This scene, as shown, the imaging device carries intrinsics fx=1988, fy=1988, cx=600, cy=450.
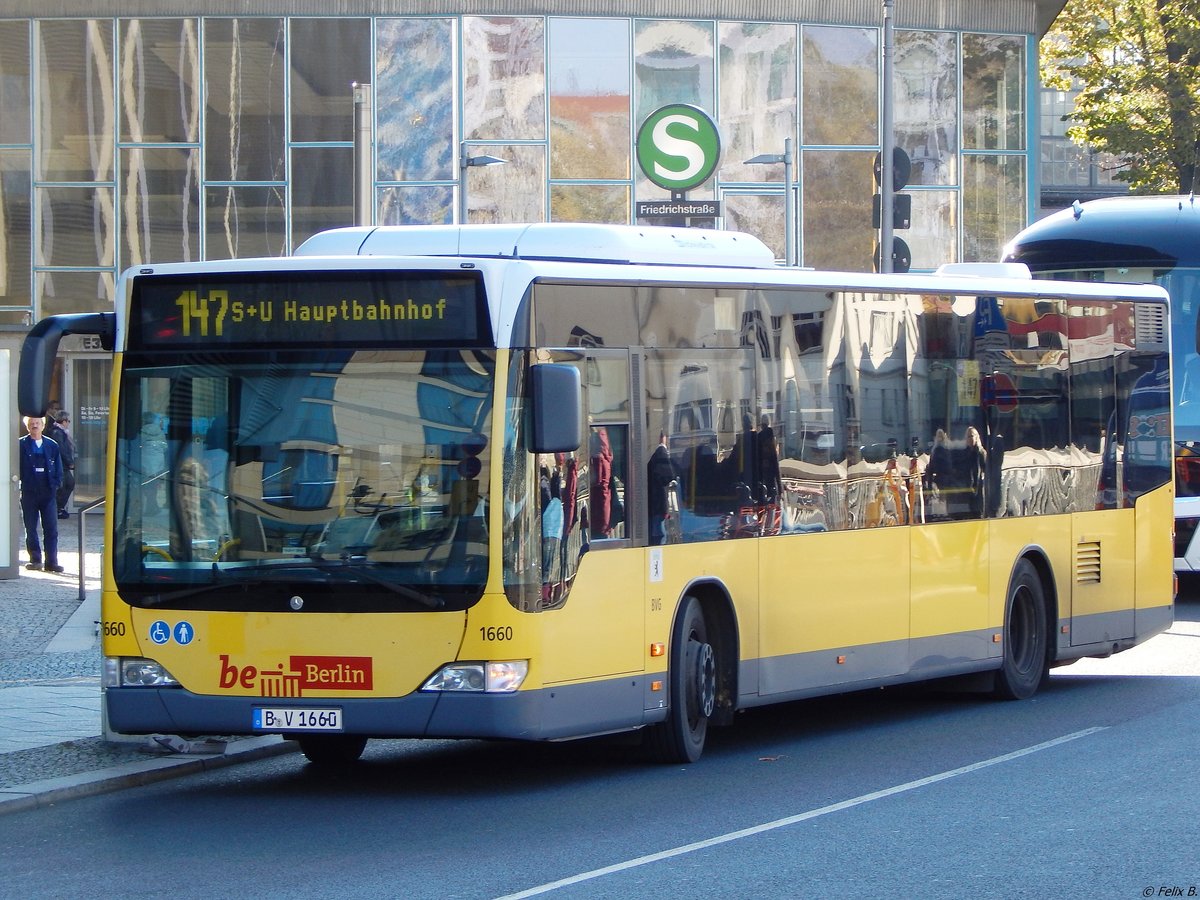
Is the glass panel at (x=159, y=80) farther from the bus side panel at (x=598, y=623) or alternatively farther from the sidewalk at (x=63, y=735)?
the bus side panel at (x=598, y=623)

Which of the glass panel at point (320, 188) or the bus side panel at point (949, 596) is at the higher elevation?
the glass panel at point (320, 188)

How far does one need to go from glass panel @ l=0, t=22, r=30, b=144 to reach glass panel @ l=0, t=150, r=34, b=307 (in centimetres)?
33

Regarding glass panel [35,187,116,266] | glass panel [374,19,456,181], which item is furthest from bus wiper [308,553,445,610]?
glass panel [35,187,116,266]

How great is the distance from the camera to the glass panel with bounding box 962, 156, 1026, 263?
3669 centimetres

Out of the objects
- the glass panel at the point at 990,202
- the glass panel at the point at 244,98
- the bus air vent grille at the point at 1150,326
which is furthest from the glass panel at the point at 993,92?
the bus air vent grille at the point at 1150,326

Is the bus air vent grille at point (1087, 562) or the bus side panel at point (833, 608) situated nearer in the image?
the bus side panel at point (833, 608)

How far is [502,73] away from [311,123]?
343cm

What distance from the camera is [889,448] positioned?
12.5 meters

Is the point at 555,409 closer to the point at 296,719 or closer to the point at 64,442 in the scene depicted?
the point at 296,719

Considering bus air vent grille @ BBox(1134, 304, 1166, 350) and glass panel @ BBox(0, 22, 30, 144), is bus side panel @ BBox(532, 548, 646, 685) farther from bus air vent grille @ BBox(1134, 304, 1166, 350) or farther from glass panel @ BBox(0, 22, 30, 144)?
glass panel @ BBox(0, 22, 30, 144)

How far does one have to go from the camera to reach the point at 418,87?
34.4m

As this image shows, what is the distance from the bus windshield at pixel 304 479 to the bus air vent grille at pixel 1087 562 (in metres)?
6.70

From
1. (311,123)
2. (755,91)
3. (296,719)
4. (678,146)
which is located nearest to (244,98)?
(311,123)

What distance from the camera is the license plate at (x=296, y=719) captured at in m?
9.57
